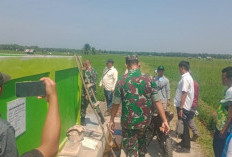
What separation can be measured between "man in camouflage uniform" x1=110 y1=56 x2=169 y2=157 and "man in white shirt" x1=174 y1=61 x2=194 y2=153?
1739 millimetres

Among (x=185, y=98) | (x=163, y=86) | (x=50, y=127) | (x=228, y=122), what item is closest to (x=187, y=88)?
(x=185, y=98)

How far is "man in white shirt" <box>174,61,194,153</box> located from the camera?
5887mm

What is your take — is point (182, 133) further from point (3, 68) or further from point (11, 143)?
point (11, 143)

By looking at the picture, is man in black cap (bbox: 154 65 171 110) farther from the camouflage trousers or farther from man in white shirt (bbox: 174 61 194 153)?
the camouflage trousers

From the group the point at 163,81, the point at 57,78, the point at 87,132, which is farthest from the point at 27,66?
the point at 163,81

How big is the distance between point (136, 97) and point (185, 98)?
2067mm

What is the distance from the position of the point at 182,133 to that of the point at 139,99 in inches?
93.9

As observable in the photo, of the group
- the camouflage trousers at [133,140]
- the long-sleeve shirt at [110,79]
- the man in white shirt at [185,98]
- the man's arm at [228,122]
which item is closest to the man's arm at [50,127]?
the camouflage trousers at [133,140]

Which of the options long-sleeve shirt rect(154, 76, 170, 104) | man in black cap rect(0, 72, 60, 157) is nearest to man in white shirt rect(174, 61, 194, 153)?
long-sleeve shirt rect(154, 76, 170, 104)

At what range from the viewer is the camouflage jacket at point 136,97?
4.21 m

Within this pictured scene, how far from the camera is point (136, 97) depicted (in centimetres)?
421

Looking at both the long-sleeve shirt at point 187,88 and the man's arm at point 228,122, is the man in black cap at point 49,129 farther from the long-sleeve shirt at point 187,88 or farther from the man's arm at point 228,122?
the long-sleeve shirt at point 187,88

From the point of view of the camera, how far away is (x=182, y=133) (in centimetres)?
609

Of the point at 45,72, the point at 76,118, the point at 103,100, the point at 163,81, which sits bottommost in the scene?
the point at 103,100
